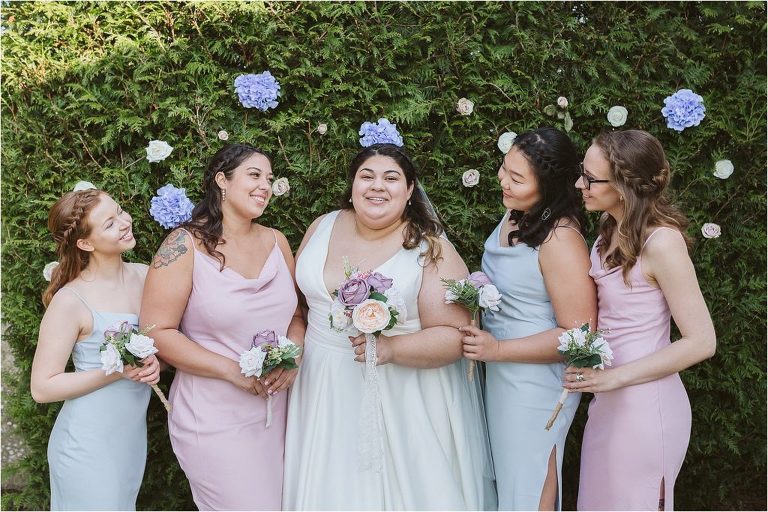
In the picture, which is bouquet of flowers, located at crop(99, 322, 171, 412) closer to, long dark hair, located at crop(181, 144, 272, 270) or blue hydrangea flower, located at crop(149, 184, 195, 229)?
long dark hair, located at crop(181, 144, 272, 270)

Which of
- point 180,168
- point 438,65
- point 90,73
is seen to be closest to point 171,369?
point 180,168

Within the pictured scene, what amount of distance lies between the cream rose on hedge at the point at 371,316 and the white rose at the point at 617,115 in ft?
7.23

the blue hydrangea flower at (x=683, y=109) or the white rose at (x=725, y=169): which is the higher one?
the blue hydrangea flower at (x=683, y=109)

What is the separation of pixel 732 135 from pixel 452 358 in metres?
2.51

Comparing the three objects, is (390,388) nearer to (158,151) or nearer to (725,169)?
(158,151)

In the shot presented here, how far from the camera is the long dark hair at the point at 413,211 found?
3523 mm

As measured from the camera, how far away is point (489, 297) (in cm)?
326

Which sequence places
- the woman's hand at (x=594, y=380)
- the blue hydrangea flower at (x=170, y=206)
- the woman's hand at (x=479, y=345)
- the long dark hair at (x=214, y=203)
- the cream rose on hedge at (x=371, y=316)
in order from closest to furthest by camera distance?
1. the cream rose on hedge at (x=371, y=316)
2. the woman's hand at (x=594, y=380)
3. the woman's hand at (x=479, y=345)
4. the long dark hair at (x=214, y=203)
5. the blue hydrangea flower at (x=170, y=206)

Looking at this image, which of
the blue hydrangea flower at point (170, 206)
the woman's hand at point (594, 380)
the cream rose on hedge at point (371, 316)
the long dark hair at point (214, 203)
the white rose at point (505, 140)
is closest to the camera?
the cream rose on hedge at point (371, 316)

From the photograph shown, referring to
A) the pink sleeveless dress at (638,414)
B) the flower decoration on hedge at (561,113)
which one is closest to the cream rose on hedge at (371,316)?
the pink sleeveless dress at (638,414)

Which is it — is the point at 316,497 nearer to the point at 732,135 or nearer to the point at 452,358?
the point at 452,358

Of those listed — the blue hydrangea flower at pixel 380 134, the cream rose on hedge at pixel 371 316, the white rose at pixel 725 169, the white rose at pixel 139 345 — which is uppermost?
the blue hydrangea flower at pixel 380 134

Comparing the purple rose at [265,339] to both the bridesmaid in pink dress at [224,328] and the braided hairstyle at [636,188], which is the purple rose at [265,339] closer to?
the bridesmaid in pink dress at [224,328]

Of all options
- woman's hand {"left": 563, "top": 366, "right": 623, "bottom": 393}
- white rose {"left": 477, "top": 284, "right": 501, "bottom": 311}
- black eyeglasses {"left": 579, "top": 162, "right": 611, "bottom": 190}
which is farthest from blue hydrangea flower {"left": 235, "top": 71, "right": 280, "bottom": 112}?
woman's hand {"left": 563, "top": 366, "right": 623, "bottom": 393}
